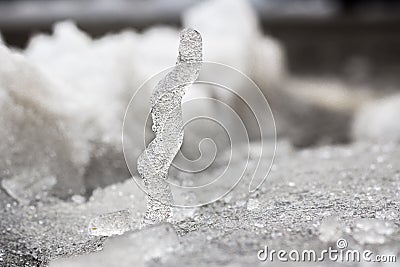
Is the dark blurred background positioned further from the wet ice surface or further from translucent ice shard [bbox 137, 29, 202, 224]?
translucent ice shard [bbox 137, 29, 202, 224]

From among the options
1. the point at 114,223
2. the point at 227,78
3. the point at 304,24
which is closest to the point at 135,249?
the point at 114,223

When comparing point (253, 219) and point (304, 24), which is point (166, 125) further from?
point (304, 24)

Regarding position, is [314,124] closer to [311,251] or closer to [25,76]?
[25,76]

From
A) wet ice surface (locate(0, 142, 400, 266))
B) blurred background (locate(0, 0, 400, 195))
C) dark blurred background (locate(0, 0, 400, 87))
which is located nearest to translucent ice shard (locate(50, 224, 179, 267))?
wet ice surface (locate(0, 142, 400, 266))

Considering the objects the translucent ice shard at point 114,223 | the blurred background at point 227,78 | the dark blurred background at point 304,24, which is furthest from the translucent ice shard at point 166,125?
the dark blurred background at point 304,24

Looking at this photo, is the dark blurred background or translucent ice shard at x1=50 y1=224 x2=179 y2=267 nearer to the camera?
translucent ice shard at x1=50 y1=224 x2=179 y2=267

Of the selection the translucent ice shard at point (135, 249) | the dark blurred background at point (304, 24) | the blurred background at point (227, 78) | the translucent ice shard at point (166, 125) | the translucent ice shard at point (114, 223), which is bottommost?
the translucent ice shard at point (135, 249)

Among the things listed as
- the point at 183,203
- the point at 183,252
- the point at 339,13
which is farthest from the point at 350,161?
the point at 339,13

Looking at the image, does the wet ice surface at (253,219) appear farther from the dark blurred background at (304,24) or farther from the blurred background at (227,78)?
the dark blurred background at (304,24)
